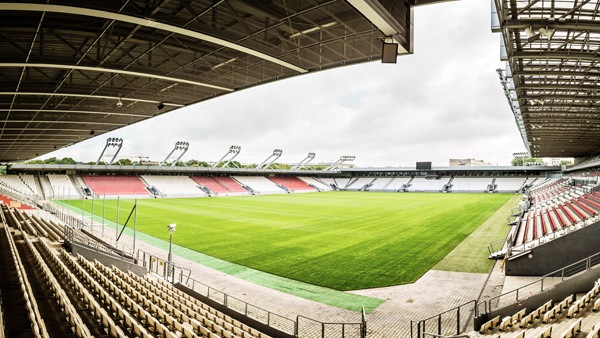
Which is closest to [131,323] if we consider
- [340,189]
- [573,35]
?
[573,35]

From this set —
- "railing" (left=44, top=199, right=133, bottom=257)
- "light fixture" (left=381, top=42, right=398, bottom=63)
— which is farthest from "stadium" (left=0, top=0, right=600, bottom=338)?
"railing" (left=44, top=199, right=133, bottom=257)

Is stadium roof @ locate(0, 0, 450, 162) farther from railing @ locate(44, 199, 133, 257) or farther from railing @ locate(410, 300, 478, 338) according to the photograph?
railing @ locate(44, 199, 133, 257)

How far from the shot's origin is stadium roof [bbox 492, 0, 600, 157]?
890 centimetres

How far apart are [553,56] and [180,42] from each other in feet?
39.4

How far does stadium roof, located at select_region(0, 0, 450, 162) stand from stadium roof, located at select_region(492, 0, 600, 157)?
3.33m

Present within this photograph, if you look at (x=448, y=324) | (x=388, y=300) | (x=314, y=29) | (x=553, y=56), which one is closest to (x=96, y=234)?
(x=388, y=300)

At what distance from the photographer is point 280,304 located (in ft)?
39.8

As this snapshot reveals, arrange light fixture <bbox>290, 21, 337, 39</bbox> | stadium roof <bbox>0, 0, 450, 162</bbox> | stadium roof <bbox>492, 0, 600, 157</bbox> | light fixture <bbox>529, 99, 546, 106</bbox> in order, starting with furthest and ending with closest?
light fixture <bbox>529, 99, 546, 106</bbox> < light fixture <bbox>290, 21, 337, 39</bbox> < stadium roof <bbox>492, 0, 600, 157</bbox> < stadium roof <bbox>0, 0, 450, 162</bbox>

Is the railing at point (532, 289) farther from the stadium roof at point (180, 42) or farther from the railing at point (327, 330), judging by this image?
the stadium roof at point (180, 42)

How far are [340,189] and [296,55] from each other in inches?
3555

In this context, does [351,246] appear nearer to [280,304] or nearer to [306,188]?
[280,304]

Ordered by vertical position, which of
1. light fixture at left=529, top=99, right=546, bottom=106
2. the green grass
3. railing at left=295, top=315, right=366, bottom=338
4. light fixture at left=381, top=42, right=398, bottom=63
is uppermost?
light fixture at left=529, top=99, right=546, bottom=106

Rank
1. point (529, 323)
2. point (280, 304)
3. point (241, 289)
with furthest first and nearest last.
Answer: point (241, 289) < point (280, 304) < point (529, 323)

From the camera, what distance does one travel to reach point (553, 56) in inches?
457
